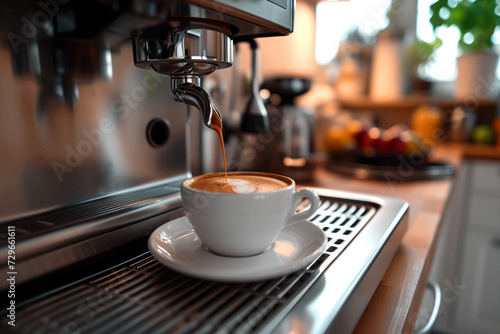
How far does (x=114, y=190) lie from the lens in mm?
464

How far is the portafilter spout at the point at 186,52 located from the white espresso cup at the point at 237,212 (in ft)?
0.25

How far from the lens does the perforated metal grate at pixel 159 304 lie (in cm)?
26

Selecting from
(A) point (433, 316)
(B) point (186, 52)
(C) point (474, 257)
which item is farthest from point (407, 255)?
(C) point (474, 257)

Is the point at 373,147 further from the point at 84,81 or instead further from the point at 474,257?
the point at 84,81

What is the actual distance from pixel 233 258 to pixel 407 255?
10.9 inches

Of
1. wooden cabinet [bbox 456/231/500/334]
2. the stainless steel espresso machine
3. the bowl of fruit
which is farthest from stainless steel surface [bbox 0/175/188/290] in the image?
wooden cabinet [bbox 456/231/500/334]

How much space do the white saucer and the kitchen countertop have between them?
9 centimetres

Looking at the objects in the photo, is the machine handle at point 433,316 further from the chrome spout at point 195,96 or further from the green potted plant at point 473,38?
the green potted plant at point 473,38

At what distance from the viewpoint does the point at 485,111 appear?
1.78m

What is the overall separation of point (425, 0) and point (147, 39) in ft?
6.44

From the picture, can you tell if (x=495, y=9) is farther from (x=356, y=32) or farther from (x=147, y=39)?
(x=147, y=39)

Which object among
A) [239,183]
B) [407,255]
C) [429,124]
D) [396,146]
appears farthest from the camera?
[429,124]

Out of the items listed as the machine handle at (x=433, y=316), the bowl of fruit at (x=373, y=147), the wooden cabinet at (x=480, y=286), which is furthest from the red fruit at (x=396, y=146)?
the machine handle at (x=433, y=316)

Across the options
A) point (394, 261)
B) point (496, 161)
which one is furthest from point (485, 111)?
point (394, 261)
